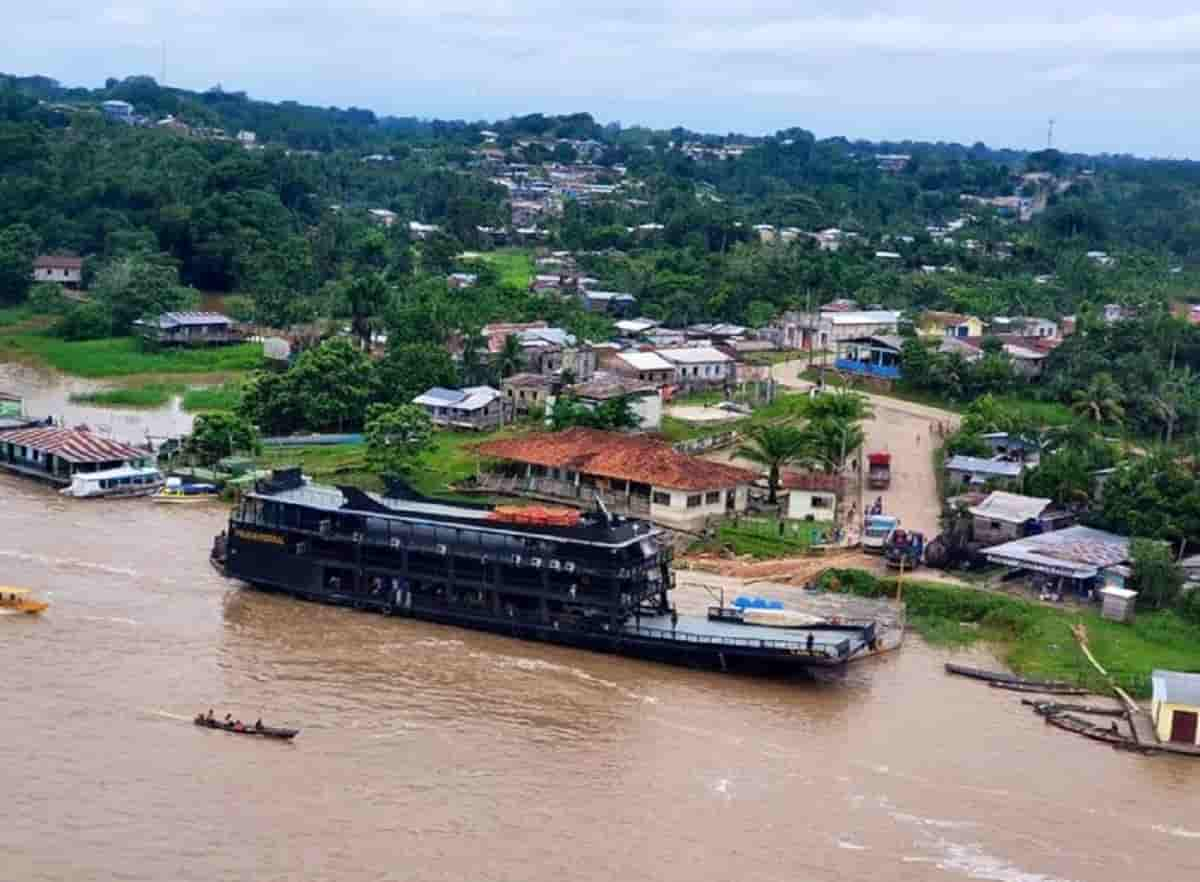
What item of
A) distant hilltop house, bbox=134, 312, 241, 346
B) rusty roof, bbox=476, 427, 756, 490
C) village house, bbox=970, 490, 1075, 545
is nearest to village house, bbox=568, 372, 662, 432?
rusty roof, bbox=476, 427, 756, 490

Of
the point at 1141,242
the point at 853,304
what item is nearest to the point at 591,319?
the point at 853,304

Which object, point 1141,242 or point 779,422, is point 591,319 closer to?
point 779,422

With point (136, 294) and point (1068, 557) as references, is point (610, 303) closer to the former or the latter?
point (136, 294)

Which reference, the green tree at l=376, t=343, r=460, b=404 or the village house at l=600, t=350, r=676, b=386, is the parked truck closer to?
the village house at l=600, t=350, r=676, b=386

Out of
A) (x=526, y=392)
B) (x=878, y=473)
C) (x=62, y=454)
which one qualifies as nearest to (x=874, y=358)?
(x=526, y=392)

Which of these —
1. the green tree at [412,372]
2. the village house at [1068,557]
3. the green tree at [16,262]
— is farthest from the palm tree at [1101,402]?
the green tree at [16,262]

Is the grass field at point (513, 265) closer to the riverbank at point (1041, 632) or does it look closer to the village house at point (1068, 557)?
the village house at point (1068, 557)
